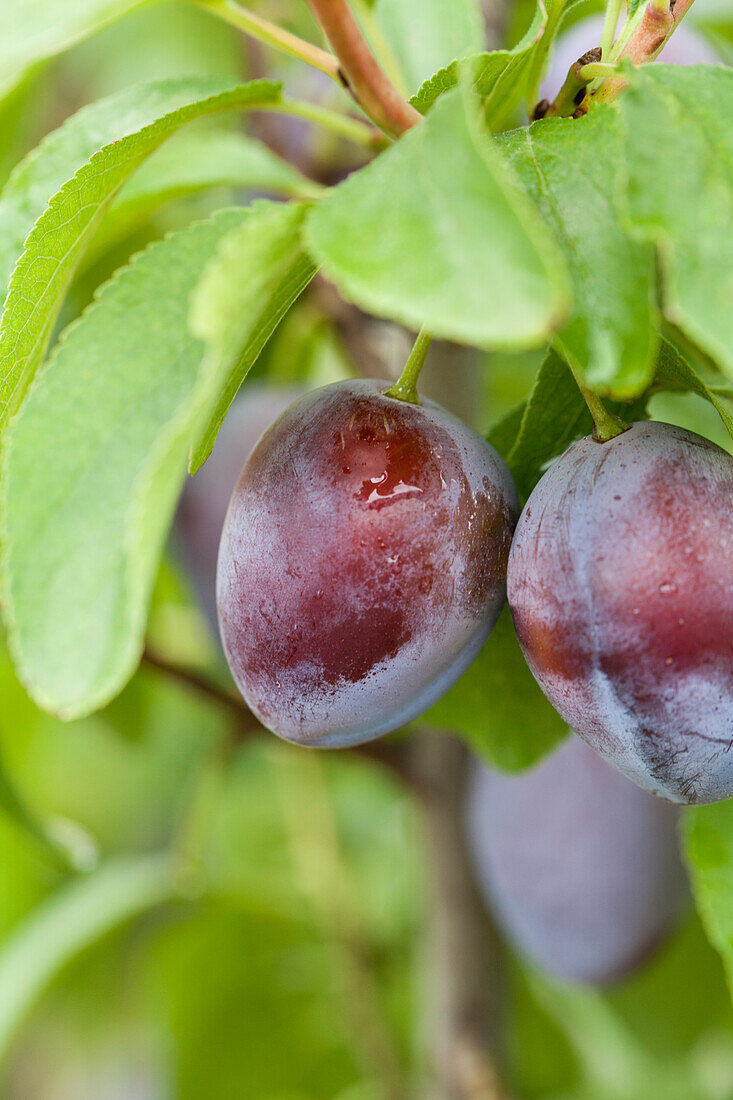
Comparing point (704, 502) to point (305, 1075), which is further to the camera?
point (305, 1075)

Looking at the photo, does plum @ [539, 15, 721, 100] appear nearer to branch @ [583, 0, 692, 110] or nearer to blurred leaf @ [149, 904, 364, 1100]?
branch @ [583, 0, 692, 110]

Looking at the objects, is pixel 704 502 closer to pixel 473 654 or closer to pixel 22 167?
pixel 473 654

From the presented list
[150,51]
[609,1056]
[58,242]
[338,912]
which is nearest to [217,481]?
[58,242]

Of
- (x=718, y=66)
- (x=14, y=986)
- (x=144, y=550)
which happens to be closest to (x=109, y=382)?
(x=144, y=550)

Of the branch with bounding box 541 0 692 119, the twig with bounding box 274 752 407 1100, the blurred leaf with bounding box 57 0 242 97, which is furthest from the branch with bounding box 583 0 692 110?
the blurred leaf with bounding box 57 0 242 97

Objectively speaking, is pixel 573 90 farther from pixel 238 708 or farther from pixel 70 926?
pixel 70 926

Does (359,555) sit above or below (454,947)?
above
